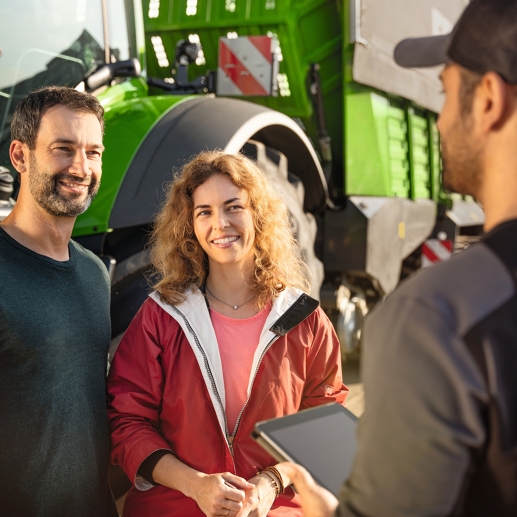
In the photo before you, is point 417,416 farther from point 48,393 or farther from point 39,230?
point 39,230

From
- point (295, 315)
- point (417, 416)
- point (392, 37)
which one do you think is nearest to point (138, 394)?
point (295, 315)

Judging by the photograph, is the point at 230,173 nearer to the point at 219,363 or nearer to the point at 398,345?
the point at 219,363

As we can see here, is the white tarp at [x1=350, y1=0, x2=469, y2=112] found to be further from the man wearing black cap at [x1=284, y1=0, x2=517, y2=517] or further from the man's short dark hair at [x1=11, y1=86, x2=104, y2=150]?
the man wearing black cap at [x1=284, y1=0, x2=517, y2=517]

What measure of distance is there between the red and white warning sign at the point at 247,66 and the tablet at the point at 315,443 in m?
2.83

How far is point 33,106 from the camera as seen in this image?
1.72 m

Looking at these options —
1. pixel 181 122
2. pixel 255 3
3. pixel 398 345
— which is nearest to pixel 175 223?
pixel 181 122

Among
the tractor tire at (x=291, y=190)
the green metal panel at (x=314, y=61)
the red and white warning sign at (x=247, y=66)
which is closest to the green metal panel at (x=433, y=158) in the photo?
the green metal panel at (x=314, y=61)

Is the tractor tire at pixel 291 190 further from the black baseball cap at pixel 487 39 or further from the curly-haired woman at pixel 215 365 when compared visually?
the black baseball cap at pixel 487 39

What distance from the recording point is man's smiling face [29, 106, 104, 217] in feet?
5.57

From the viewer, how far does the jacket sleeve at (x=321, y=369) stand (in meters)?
1.78

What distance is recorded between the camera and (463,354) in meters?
0.75

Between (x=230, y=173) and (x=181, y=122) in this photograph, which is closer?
(x=230, y=173)

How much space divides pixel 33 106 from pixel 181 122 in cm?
94

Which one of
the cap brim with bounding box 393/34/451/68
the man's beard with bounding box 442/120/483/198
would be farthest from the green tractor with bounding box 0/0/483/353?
the man's beard with bounding box 442/120/483/198
